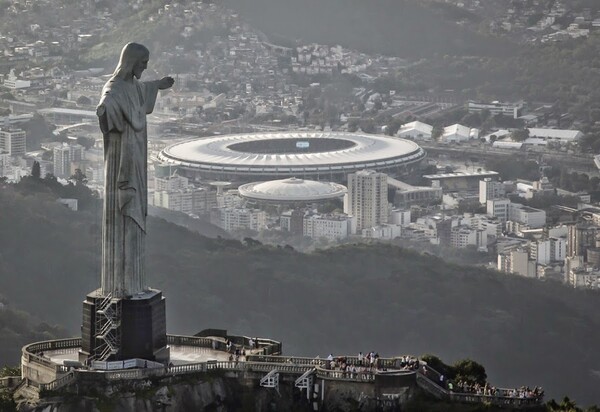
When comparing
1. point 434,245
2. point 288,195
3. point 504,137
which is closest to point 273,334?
point 434,245

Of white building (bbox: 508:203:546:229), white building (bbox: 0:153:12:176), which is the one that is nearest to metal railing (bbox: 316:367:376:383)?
white building (bbox: 0:153:12:176)

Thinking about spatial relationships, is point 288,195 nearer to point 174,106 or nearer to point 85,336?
point 174,106

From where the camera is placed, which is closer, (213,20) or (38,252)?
(38,252)

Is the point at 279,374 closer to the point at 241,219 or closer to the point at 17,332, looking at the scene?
the point at 17,332

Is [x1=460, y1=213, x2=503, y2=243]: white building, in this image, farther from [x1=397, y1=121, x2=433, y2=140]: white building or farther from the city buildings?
[x1=397, y1=121, x2=433, y2=140]: white building

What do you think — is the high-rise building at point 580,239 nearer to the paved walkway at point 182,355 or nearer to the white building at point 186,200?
the white building at point 186,200

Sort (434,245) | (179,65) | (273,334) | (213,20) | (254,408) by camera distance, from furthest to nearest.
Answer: (213,20), (179,65), (434,245), (273,334), (254,408)

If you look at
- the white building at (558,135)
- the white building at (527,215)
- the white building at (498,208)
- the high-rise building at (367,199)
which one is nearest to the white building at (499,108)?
the white building at (558,135)
